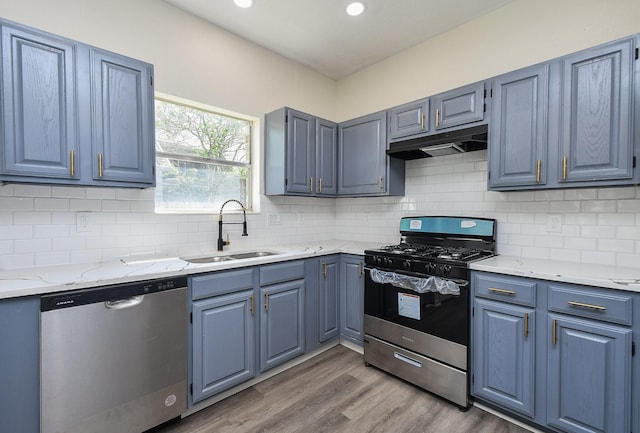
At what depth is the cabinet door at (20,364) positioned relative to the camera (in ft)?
4.40

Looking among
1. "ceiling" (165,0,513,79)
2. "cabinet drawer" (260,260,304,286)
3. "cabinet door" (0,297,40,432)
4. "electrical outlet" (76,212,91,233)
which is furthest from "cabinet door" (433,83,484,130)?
"cabinet door" (0,297,40,432)

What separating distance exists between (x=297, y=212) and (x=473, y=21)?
2395 millimetres

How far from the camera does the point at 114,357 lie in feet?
5.21

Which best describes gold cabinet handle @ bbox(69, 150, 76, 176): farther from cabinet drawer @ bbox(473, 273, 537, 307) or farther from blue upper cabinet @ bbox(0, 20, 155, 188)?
cabinet drawer @ bbox(473, 273, 537, 307)

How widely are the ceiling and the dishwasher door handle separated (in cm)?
223

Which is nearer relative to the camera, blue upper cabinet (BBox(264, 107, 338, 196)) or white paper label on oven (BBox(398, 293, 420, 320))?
white paper label on oven (BBox(398, 293, 420, 320))

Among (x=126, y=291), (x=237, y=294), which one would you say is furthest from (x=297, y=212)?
(x=126, y=291)

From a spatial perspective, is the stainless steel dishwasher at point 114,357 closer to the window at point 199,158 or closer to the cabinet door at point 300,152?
the window at point 199,158

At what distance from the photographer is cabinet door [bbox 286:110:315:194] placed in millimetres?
2869

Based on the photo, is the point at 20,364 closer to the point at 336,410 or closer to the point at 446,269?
the point at 336,410

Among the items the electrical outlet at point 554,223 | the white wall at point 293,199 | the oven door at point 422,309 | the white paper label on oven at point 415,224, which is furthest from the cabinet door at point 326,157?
the electrical outlet at point 554,223

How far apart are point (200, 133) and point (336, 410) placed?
245 cm

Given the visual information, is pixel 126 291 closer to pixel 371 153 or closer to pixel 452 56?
pixel 371 153

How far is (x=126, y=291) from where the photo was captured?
5.27ft
